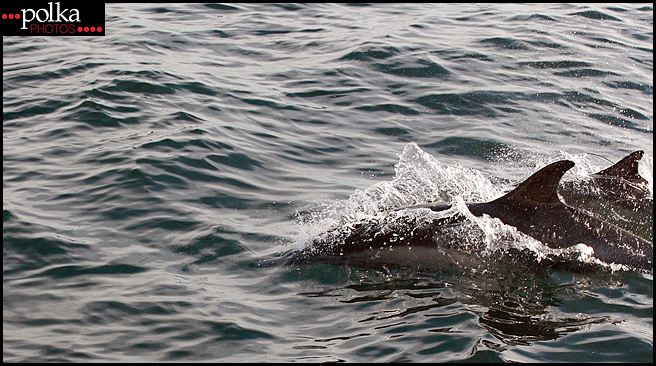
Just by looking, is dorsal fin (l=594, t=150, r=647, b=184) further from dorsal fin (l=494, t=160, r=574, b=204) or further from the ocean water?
dorsal fin (l=494, t=160, r=574, b=204)

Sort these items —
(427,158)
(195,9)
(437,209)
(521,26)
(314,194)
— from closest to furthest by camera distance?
(437,209), (427,158), (314,194), (521,26), (195,9)

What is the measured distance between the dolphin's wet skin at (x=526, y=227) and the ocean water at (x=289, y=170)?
158mm

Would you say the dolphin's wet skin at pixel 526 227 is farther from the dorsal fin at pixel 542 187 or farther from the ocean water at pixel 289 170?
the ocean water at pixel 289 170

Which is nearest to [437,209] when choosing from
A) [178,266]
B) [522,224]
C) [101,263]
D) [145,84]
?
[522,224]

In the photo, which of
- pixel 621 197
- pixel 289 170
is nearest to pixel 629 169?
pixel 621 197

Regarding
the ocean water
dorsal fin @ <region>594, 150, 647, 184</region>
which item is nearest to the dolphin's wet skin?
dorsal fin @ <region>594, 150, 647, 184</region>

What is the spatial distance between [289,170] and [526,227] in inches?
146

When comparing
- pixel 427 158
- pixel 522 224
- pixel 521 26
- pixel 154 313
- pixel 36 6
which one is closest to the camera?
pixel 154 313

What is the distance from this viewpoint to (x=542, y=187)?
5.89m

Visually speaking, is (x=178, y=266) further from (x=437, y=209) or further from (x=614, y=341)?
(x=614, y=341)

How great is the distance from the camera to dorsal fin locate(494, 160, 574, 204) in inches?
226

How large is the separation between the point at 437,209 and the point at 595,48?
9908mm

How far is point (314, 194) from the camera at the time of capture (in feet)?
26.8

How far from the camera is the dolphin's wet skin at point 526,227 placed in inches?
239
